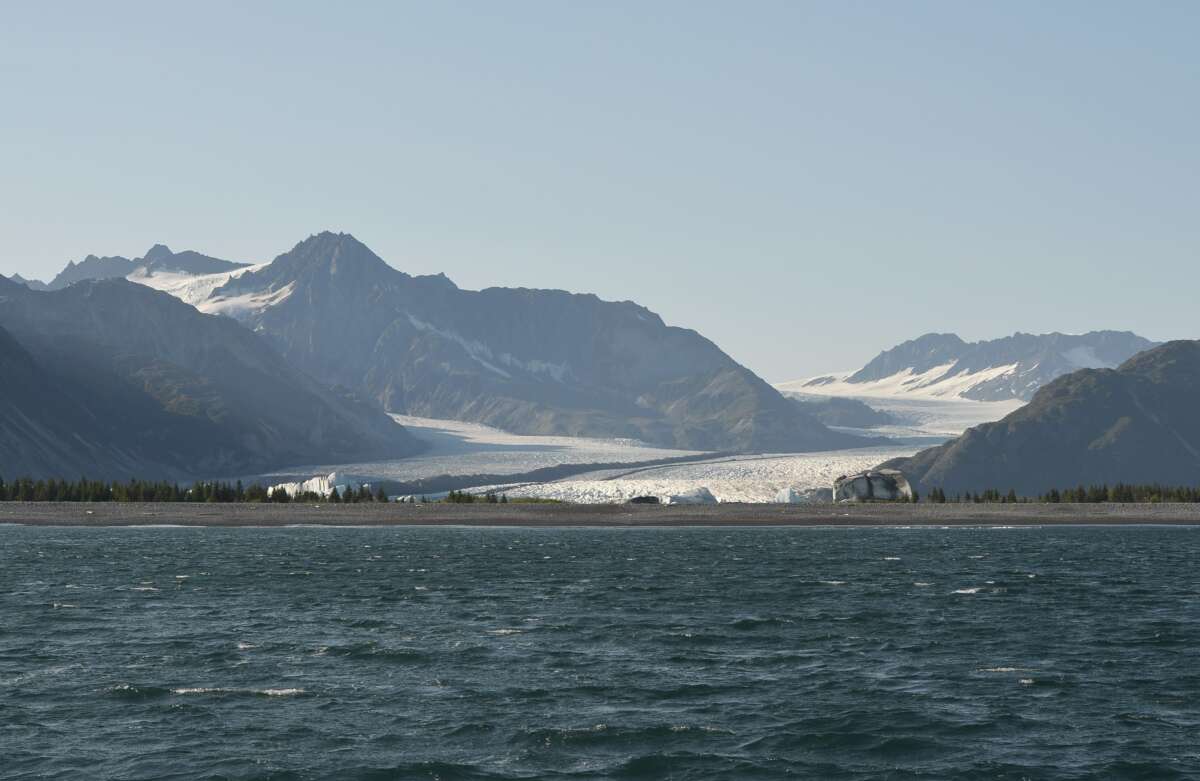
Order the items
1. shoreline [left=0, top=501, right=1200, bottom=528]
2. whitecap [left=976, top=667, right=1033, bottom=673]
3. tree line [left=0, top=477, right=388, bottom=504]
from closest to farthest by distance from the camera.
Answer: whitecap [left=976, top=667, right=1033, bottom=673] → shoreline [left=0, top=501, right=1200, bottom=528] → tree line [left=0, top=477, right=388, bottom=504]

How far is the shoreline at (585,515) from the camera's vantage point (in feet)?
537

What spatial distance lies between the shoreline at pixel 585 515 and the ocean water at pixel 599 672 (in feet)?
215

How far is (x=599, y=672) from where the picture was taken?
168ft

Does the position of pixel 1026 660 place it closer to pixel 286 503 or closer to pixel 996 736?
pixel 996 736

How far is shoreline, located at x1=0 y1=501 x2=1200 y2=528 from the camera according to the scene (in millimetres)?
163750

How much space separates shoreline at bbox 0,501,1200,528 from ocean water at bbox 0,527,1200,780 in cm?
6557

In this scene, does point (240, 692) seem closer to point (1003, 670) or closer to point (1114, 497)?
point (1003, 670)

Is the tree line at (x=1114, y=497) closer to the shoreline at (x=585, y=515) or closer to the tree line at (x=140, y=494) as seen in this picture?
the shoreline at (x=585, y=515)

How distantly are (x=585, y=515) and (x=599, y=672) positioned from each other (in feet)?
391

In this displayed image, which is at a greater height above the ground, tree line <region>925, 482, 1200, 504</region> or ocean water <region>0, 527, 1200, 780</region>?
tree line <region>925, 482, 1200, 504</region>

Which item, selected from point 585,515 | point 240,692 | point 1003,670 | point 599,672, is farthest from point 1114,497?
point 240,692

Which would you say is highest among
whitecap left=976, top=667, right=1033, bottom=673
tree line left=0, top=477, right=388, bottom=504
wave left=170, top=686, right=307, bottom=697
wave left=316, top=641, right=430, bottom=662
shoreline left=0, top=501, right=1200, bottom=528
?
tree line left=0, top=477, right=388, bottom=504

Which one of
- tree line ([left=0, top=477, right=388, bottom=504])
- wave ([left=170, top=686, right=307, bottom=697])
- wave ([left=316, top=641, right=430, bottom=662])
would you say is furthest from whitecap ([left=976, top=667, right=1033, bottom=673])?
tree line ([left=0, top=477, right=388, bottom=504])

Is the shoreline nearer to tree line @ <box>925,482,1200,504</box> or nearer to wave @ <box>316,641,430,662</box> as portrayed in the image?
tree line @ <box>925,482,1200,504</box>
